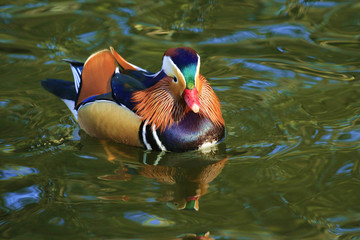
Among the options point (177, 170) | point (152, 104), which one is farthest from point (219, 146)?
point (152, 104)

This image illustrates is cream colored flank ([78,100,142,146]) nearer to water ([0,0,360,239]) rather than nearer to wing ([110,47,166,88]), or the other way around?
water ([0,0,360,239])

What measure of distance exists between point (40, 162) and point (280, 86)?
2491 millimetres

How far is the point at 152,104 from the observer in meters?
5.59

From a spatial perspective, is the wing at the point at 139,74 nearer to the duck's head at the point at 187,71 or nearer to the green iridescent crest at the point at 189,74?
the duck's head at the point at 187,71

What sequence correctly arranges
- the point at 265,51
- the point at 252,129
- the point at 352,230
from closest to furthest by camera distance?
the point at 352,230 < the point at 252,129 < the point at 265,51

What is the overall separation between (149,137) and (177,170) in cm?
43

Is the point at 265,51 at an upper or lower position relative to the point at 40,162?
upper

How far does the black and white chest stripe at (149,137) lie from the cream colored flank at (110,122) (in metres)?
0.04

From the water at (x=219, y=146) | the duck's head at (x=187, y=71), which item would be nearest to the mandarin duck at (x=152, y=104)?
the duck's head at (x=187, y=71)

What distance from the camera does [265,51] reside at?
287 inches

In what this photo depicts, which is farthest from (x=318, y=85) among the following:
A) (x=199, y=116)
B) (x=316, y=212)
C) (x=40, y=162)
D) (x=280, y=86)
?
(x=40, y=162)

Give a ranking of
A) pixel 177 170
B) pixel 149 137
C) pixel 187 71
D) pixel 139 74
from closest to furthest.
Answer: pixel 187 71, pixel 177 170, pixel 149 137, pixel 139 74

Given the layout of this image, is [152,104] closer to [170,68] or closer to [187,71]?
[170,68]

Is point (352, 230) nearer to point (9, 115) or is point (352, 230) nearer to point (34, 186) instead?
point (34, 186)
